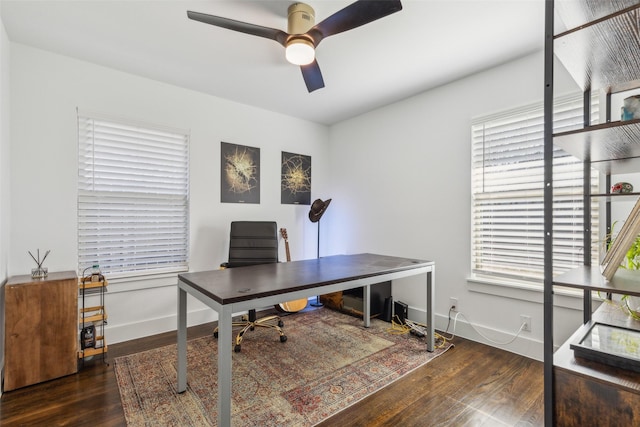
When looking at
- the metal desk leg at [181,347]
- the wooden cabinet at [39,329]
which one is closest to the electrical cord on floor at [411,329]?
the metal desk leg at [181,347]

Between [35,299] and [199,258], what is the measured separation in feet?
4.55

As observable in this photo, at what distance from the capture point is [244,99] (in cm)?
350

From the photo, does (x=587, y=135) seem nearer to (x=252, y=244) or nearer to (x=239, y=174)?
(x=252, y=244)

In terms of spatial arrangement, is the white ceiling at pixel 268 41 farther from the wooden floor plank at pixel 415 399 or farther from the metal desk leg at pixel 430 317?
the wooden floor plank at pixel 415 399

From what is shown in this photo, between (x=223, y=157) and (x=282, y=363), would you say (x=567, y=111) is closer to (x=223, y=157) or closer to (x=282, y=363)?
(x=282, y=363)

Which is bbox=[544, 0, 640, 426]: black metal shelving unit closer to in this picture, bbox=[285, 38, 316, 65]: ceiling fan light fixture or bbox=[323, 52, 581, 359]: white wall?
bbox=[285, 38, 316, 65]: ceiling fan light fixture

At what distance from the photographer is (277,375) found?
222cm

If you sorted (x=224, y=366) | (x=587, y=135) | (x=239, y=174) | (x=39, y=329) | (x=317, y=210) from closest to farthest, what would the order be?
(x=587, y=135) → (x=224, y=366) → (x=39, y=329) → (x=239, y=174) → (x=317, y=210)

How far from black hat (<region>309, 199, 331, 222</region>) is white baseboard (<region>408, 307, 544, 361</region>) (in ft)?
5.51

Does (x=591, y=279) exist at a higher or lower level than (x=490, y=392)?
higher

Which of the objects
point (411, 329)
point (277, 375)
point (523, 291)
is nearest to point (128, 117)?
point (277, 375)

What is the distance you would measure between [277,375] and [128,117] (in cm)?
272

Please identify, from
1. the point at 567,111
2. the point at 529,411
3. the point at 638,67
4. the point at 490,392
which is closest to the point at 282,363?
the point at 490,392

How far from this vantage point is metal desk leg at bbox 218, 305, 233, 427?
1438 mm
